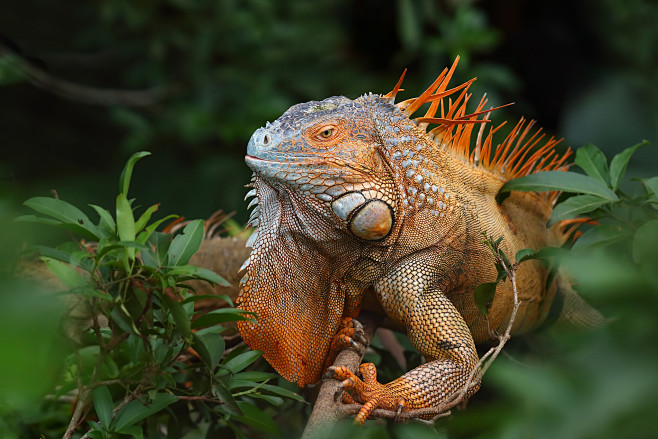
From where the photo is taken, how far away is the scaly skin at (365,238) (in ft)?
5.85

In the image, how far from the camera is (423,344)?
1.81 metres

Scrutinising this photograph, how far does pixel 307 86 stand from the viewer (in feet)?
15.5

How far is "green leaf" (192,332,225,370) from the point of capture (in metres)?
1.49

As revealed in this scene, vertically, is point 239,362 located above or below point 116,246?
below

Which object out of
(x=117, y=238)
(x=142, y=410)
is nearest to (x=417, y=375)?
(x=142, y=410)

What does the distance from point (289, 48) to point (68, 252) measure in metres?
3.70

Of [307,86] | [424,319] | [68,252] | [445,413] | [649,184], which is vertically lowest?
[445,413]

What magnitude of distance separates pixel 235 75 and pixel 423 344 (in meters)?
3.22

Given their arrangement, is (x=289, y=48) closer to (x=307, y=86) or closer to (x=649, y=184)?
(x=307, y=86)

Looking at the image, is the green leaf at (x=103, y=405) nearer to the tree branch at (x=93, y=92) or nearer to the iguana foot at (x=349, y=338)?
the iguana foot at (x=349, y=338)

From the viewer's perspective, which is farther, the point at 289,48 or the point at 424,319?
the point at 289,48

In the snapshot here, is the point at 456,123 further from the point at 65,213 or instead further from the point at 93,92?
the point at 93,92

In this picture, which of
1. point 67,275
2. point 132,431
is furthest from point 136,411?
point 67,275

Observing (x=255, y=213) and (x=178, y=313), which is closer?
(x=178, y=313)
